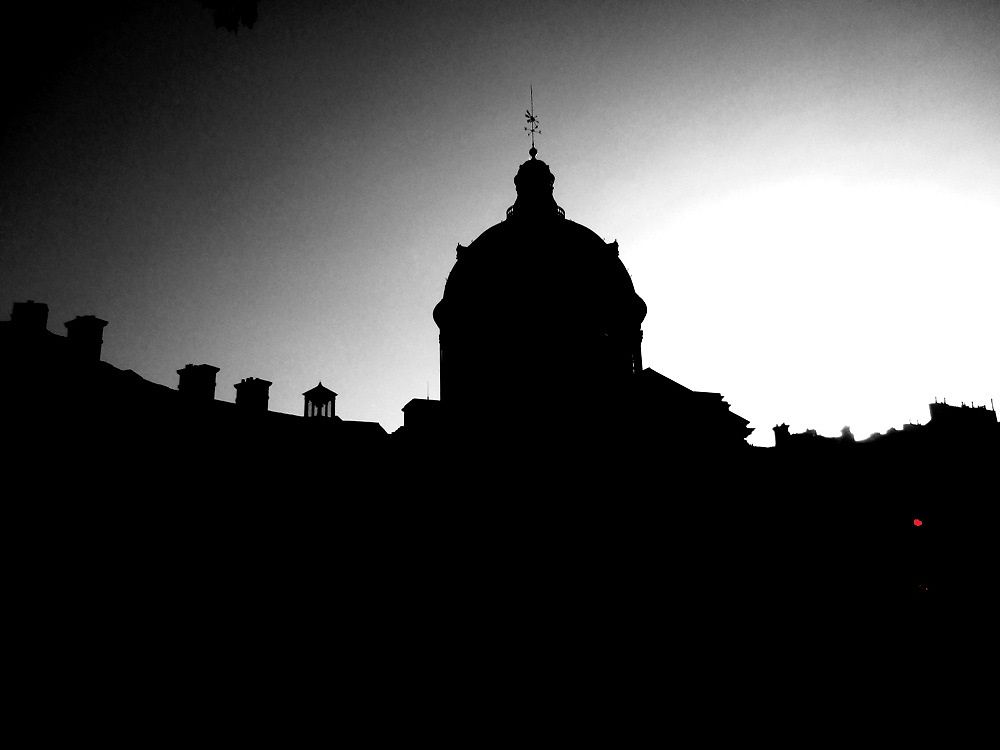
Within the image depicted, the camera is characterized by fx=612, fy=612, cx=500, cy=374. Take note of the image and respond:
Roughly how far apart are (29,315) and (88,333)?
5.95 feet

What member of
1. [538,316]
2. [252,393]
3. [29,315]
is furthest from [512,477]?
[29,315]

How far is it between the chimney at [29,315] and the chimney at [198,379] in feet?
18.7

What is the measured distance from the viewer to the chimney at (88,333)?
72.4 feet

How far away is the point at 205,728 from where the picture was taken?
16.0m

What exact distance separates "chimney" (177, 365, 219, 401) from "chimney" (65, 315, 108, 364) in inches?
157

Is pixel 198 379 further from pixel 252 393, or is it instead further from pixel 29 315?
pixel 29 315

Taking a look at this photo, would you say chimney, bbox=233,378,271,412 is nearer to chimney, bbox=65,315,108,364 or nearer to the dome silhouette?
chimney, bbox=65,315,108,364

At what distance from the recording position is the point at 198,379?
26.4 m

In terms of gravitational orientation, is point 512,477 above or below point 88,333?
below

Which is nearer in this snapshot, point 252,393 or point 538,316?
point 252,393

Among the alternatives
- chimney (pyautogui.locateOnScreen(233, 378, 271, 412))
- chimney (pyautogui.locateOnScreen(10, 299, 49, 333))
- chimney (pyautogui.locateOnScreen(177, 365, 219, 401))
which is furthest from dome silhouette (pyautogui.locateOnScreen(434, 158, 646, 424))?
chimney (pyautogui.locateOnScreen(10, 299, 49, 333))

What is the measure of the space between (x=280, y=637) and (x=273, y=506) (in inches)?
185

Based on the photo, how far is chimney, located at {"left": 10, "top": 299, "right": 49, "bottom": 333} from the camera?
21.2 metres

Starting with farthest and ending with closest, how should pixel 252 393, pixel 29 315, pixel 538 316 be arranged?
pixel 538 316
pixel 252 393
pixel 29 315
